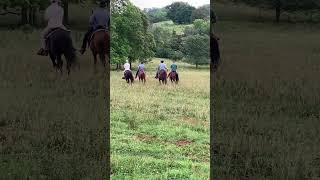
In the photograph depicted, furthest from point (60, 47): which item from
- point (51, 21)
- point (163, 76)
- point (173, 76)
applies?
point (173, 76)

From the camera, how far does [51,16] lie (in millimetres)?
8898

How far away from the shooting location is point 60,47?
8.67 meters

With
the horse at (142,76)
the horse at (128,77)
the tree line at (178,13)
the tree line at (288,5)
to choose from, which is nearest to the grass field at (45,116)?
the horse at (128,77)

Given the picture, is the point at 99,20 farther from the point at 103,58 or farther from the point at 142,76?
the point at 142,76

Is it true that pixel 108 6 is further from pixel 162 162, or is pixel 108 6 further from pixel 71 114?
pixel 162 162

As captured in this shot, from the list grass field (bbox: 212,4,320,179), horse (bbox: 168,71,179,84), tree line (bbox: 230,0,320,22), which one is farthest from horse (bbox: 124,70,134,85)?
tree line (bbox: 230,0,320,22)

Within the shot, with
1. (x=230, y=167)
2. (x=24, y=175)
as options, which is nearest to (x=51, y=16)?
(x=24, y=175)

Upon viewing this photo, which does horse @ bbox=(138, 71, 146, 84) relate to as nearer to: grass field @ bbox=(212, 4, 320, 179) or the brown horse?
the brown horse

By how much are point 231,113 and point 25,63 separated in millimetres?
3740

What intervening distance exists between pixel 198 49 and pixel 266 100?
2467mm

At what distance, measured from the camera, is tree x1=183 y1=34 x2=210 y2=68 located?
7555mm

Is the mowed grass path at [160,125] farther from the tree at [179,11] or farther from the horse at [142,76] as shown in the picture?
the tree at [179,11]

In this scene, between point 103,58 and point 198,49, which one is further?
point 103,58

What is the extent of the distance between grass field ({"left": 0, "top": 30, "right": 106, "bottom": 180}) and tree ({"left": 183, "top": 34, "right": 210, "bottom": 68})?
1675mm
